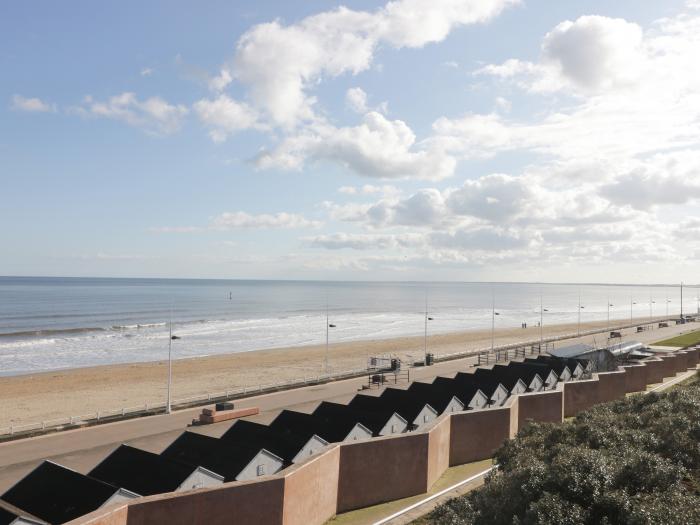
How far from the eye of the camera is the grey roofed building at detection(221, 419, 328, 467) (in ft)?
54.5

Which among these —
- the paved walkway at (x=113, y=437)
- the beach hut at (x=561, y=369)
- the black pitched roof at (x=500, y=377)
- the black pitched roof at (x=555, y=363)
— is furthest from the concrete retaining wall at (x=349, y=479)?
the paved walkway at (x=113, y=437)

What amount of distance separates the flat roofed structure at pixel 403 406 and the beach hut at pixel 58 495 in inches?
447

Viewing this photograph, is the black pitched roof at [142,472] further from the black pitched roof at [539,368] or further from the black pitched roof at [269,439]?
the black pitched roof at [539,368]

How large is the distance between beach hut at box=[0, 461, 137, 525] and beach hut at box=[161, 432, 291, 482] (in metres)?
2.30

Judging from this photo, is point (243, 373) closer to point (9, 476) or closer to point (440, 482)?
point (9, 476)

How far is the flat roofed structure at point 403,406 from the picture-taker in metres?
21.3

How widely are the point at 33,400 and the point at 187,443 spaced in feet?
82.4

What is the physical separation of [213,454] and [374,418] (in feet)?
20.6

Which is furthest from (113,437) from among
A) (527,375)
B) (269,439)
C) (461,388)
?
(527,375)

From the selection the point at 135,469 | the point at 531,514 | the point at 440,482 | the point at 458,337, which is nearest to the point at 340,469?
the point at 440,482

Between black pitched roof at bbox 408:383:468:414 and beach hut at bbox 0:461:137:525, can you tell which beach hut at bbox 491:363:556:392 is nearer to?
black pitched roof at bbox 408:383:468:414

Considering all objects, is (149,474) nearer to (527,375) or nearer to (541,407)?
(541,407)

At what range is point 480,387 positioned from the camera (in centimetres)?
2609

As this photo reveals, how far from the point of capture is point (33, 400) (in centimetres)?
3575
